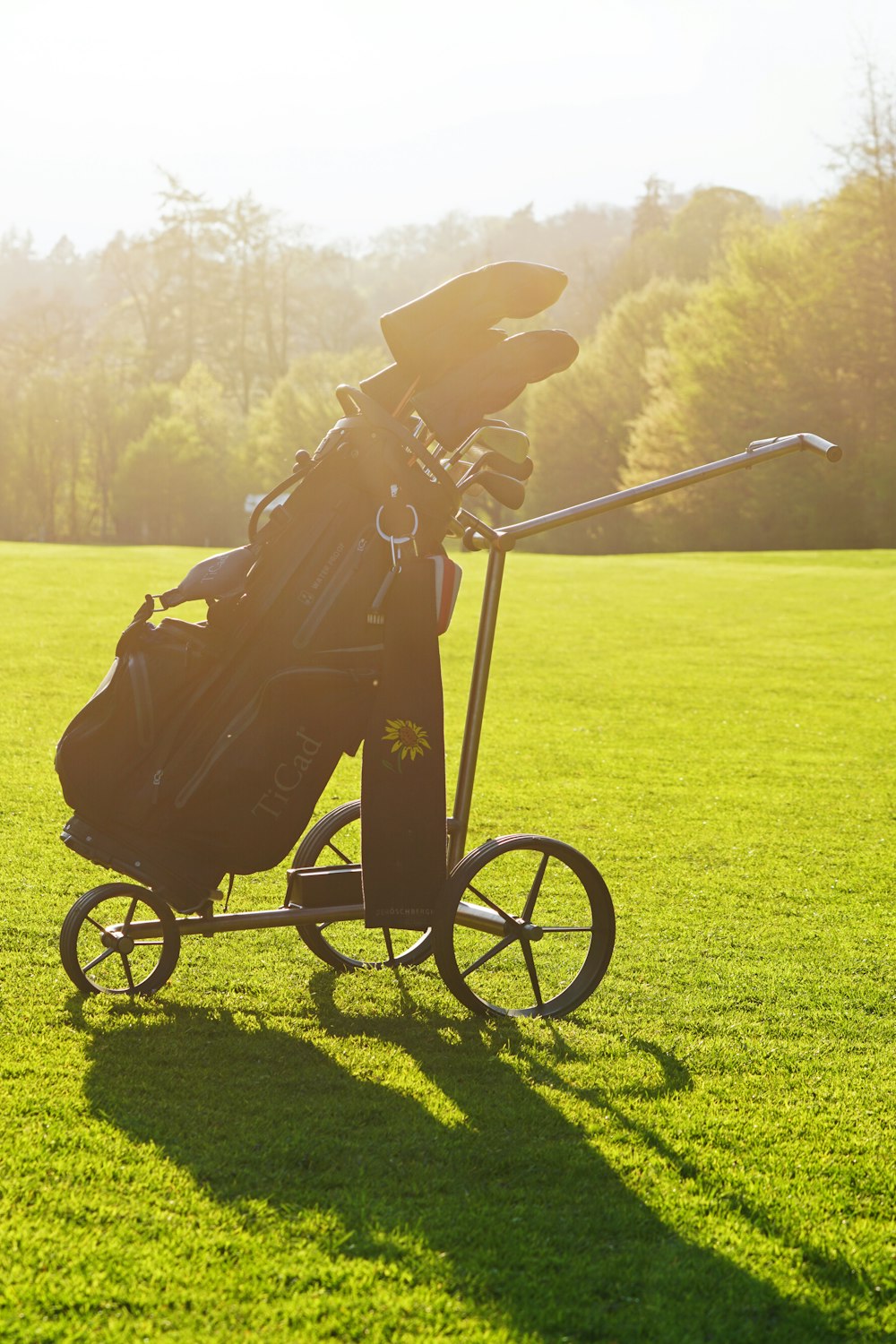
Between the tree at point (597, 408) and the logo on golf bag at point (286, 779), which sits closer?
the logo on golf bag at point (286, 779)

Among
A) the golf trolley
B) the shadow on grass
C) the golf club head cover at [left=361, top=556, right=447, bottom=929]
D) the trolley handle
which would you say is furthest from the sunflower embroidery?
the trolley handle

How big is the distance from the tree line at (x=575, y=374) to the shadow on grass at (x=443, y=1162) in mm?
38916

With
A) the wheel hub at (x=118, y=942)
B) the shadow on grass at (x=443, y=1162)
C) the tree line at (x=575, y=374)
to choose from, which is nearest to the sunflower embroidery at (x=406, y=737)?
the shadow on grass at (x=443, y=1162)

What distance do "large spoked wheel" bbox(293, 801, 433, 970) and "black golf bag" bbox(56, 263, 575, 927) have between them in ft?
1.27

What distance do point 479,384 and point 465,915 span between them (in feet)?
4.81

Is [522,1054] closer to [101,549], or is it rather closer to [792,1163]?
[792,1163]

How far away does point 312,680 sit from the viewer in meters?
3.50

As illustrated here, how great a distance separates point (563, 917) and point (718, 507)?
4081 centimetres

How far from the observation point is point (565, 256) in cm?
7412

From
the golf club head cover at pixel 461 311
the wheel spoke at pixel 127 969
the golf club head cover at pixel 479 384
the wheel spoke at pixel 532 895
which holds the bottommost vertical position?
the wheel spoke at pixel 127 969

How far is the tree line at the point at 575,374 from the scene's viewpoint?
41281 mm

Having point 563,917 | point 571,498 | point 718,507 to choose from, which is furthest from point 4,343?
point 563,917

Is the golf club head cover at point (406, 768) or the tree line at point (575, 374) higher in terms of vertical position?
the tree line at point (575, 374)

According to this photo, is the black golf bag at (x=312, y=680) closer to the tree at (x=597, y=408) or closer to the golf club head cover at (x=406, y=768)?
the golf club head cover at (x=406, y=768)
